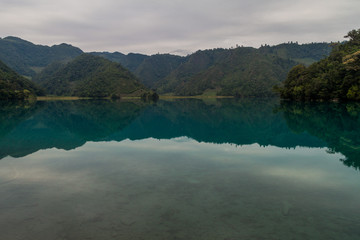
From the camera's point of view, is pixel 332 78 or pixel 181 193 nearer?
pixel 181 193

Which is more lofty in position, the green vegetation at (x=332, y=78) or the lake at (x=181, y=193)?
the green vegetation at (x=332, y=78)

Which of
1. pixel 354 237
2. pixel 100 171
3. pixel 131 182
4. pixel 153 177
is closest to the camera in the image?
pixel 354 237

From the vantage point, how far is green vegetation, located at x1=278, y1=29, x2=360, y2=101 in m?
100

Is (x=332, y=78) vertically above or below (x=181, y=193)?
above

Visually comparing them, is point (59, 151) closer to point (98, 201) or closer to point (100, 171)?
point (100, 171)

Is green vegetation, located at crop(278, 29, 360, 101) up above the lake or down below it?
above

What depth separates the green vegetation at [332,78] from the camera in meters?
100

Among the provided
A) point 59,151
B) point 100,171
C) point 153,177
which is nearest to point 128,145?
point 59,151

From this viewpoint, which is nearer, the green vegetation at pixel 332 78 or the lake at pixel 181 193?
the lake at pixel 181 193

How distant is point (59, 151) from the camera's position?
28062mm

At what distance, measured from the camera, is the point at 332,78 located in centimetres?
10919

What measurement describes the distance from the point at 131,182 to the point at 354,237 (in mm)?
12291

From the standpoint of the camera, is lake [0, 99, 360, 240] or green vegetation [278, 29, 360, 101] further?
green vegetation [278, 29, 360, 101]

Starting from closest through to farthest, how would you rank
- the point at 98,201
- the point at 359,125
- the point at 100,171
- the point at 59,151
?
the point at 98,201 → the point at 100,171 → the point at 59,151 → the point at 359,125
